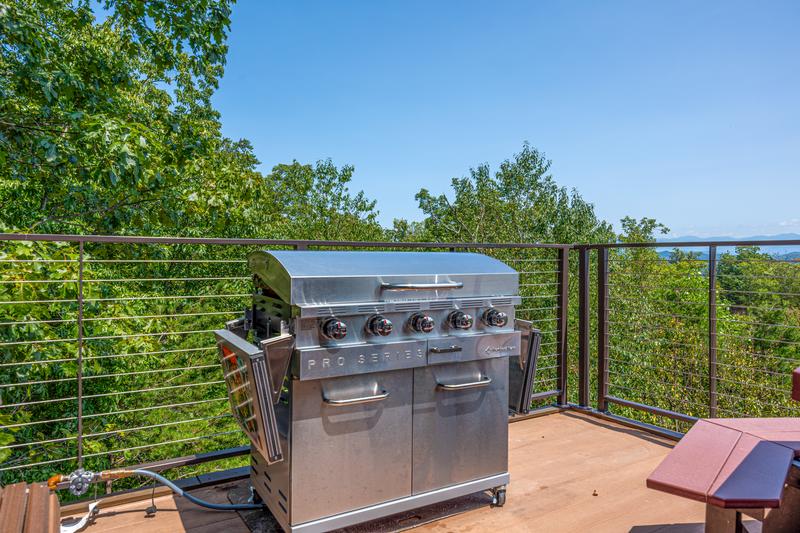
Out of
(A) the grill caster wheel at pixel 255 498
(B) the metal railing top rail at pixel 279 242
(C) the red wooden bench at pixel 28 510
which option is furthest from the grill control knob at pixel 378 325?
(C) the red wooden bench at pixel 28 510

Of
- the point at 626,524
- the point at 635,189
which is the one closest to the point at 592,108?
the point at 635,189

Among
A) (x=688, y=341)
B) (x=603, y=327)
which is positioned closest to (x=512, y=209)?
(x=688, y=341)

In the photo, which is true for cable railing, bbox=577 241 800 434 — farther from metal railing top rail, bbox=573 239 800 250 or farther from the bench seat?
the bench seat

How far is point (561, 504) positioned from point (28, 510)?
2.15 meters

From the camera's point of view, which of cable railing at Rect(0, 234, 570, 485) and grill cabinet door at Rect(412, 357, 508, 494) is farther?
cable railing at Rect(0, 234, 570, 485)

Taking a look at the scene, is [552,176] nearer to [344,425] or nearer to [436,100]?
[436,100]

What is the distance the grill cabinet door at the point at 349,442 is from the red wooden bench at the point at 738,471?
38.4 inches

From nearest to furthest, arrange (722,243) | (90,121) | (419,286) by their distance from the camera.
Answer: (419,286), (722,243), (90,121)

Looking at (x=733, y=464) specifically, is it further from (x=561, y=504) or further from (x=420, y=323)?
(x=420, y=323)

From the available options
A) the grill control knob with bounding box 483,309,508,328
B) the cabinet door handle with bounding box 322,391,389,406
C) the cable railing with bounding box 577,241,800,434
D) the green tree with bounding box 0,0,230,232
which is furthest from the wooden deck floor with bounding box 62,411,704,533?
the cable railing with bounding box 577,241,800,434

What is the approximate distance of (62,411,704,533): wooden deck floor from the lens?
86.9 inches

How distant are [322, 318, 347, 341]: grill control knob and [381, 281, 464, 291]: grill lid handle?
242 millimetres

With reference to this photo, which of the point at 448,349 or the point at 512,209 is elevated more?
the point at 512,209

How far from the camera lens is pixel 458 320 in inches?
89.4
